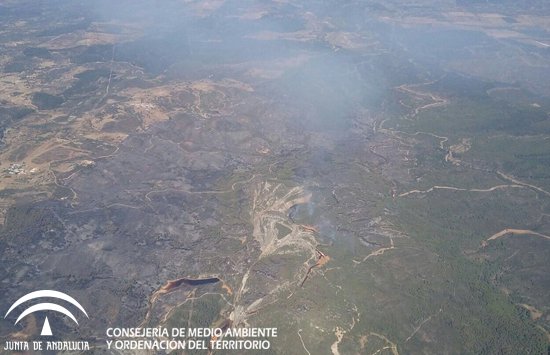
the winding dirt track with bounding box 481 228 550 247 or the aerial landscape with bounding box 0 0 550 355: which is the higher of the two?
the aerial landscape with bounding box 0 0 550 355

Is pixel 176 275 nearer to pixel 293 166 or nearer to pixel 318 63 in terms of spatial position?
pixel 293 166

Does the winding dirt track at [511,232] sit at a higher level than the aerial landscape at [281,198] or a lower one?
lower

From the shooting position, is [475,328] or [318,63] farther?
[318,63]

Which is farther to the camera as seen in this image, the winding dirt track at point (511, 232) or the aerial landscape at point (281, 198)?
the winding dirt track at point (511, 232)

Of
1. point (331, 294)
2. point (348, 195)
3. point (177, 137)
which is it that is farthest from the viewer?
point (177, 137)

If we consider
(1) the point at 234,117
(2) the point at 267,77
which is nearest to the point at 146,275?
(1) the point at 234,117

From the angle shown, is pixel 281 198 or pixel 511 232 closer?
pixel 511 232

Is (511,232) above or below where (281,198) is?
below

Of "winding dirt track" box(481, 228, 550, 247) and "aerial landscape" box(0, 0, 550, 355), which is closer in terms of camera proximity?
"aerial landscape" box(0, 0, 550, 355)
